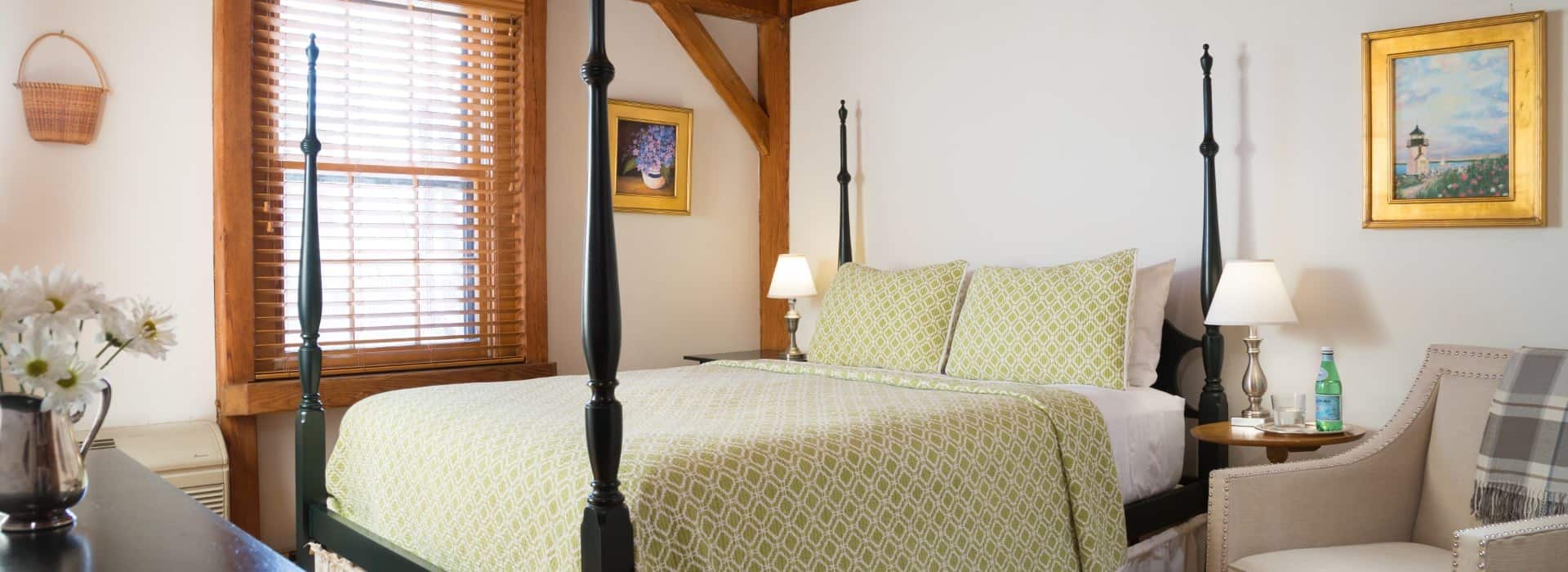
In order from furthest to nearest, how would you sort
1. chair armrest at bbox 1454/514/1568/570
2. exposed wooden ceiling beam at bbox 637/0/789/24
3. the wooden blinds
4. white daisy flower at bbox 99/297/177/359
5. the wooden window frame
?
exposed wooden ceiling beam at bbox 637/0/789/24
the wooden blinds
the wooden window frame
chair armrest at bbox 1454/514/1568/570
white daisy flower at bbox 99/297/177/359

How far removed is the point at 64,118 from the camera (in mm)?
3492

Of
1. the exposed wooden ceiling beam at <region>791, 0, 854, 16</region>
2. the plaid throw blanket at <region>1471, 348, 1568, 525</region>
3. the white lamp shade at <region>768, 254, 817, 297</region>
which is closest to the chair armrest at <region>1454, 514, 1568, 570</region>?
the plaid throw blanket at <region>1471, 348, 1568, 525</region>

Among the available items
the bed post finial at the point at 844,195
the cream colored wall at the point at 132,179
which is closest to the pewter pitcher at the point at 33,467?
the cream colored wall at the point at 132,179

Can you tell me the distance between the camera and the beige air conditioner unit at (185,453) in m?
3.49

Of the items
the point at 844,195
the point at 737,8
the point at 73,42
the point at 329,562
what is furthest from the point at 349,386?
the point at 737,8

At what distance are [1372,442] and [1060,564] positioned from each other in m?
0.87

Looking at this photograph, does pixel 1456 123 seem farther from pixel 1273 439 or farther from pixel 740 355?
pixel 740 355

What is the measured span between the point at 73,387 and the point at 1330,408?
9.71 feet

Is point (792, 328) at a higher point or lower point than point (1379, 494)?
higher

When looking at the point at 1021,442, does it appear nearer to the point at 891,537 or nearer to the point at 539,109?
the point at 891,537

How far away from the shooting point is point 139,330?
1.62 meters

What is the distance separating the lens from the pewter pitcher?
5.01 ft

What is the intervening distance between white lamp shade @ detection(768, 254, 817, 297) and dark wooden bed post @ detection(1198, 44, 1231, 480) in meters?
1.76

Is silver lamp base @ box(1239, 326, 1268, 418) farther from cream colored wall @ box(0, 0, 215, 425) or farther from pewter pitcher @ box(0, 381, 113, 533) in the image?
cream colored wall @ box(0, 0, 215, 425)
